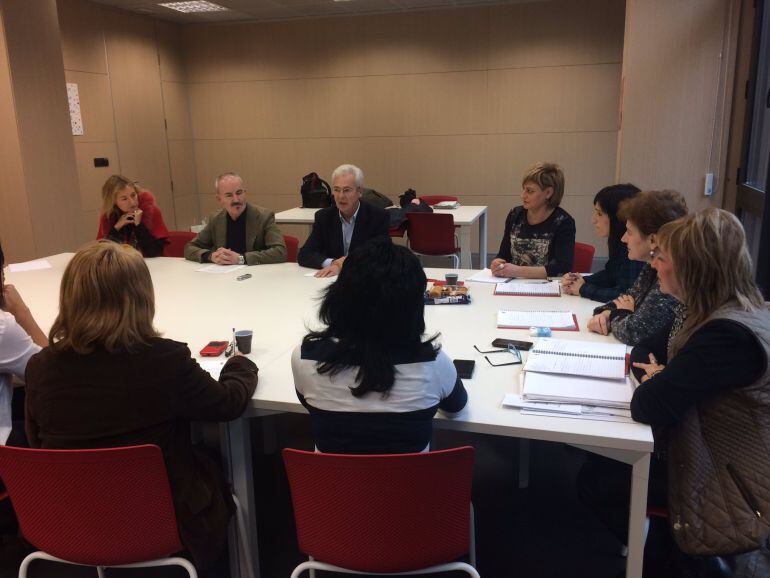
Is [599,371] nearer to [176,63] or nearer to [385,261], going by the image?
[385,261]

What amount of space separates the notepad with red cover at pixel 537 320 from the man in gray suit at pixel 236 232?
1820 mm

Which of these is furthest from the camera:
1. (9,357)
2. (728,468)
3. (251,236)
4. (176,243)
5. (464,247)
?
(464,247)

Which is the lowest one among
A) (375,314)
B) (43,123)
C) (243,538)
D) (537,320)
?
(243,538)

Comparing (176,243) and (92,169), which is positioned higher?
(92,169)

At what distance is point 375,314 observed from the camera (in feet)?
5.18

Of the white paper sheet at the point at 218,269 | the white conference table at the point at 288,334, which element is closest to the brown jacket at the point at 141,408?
the white conference table at the point at 288,334

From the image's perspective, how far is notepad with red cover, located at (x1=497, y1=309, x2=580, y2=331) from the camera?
2547 mm

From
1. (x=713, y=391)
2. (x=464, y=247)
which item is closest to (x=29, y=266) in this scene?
(x=464, y=247)

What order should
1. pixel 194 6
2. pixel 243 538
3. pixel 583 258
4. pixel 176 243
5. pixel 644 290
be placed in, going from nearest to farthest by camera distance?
pixel 243 538 → pixel 644 290 → pixel 583 258 → pixel 176 243 → pixel 194 6

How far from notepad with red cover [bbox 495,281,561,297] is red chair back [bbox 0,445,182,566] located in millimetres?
1940

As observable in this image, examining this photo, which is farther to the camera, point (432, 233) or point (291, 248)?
point (432, 233)

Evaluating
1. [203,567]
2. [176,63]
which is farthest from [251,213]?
[176,63]

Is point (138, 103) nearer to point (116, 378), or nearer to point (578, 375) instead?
point (116, 378)

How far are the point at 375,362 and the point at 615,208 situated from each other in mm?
1760
